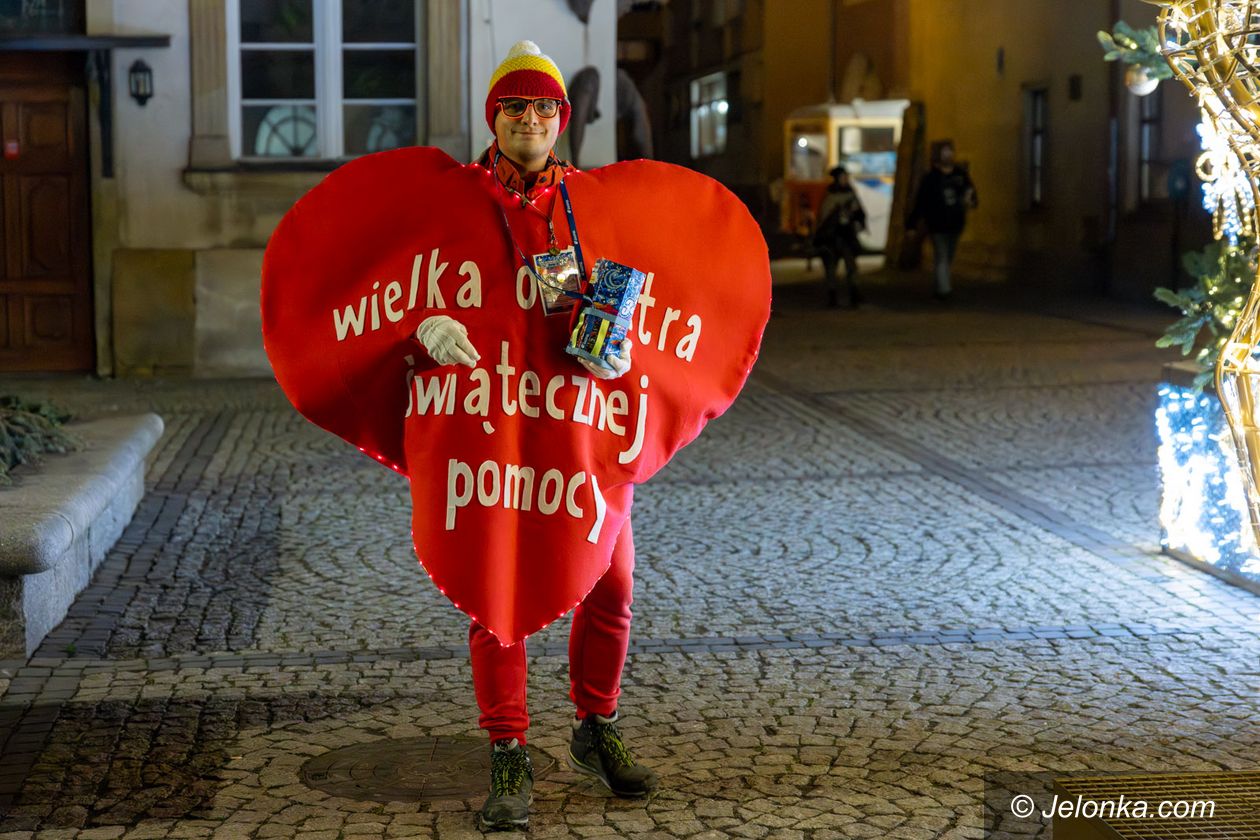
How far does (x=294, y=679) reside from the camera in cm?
548

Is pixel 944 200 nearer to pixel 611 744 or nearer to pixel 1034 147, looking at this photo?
pixel 1034 147

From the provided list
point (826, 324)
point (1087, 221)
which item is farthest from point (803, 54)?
point (826, 324)

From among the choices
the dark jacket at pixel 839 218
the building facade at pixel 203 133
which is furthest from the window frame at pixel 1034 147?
the building facade at pixel 203 133

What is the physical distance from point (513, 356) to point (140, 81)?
10649 millimetres

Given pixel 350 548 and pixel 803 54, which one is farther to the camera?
pixel 803 54

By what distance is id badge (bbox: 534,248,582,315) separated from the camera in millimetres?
4133

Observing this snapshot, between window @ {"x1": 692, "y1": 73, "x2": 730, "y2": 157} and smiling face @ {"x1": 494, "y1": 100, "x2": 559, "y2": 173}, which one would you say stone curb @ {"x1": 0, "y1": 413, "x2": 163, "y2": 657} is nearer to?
smiling face @ {"x1": 494, "y1": 100, "x2": 559, "y2": 173}

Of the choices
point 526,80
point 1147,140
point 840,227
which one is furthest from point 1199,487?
point 1147,140

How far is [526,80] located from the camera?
4129mm

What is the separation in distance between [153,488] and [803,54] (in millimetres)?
31152

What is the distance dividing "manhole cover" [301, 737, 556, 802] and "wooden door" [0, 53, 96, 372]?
10421 mm

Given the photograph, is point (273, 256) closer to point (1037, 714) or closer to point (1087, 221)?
point (1037, 714)

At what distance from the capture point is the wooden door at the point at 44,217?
1410 centimetres

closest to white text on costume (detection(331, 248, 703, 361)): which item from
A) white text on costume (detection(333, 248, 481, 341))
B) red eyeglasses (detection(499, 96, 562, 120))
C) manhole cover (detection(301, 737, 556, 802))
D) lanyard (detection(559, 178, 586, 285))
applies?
white text on costume (detection(333, 248, 481, 341))
